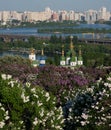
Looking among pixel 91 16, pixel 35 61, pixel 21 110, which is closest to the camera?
pixel 21 110

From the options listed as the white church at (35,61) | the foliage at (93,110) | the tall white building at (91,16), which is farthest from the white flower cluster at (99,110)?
the tall white building at (91,16)

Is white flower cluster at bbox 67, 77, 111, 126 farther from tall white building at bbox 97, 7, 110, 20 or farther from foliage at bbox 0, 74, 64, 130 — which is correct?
tall white building at bbox 97, 7, 110, 20

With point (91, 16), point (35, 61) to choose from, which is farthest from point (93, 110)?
point (91, 16)

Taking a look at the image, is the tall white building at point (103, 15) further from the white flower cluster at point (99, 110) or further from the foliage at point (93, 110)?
the white flower cluster at point (99, 110)

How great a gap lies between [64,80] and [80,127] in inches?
317

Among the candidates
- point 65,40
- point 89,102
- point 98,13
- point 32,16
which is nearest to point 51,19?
point 32,16

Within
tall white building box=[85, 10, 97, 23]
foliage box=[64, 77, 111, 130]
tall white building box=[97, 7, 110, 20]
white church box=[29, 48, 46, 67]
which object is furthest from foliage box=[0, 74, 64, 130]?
tall white building box=[97, 7, 110, 20]

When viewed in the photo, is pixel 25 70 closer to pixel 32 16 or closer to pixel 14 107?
pixel 14 107

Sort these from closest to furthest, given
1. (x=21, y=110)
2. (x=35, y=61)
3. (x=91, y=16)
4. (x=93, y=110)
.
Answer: (x=21, y=110)
(x=93, y=110)
(x=35, y=61)
(x=91, y=16)

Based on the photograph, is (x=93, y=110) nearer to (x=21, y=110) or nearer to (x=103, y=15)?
(x=21, y=110)

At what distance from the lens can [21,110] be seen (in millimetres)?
8555

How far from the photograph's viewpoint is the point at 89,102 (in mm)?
9445

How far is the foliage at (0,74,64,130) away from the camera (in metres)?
8.46

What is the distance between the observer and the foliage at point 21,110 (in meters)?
8.46
